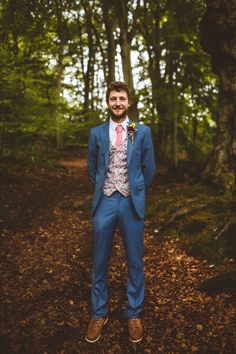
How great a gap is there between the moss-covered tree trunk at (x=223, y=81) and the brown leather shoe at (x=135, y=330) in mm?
4048

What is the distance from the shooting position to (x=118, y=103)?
3.40 metres

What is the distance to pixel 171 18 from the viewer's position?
11.0m

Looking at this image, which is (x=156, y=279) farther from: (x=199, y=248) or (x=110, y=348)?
(x=110, y=348)

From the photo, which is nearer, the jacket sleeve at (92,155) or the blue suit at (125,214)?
the blue suit at (125,214)

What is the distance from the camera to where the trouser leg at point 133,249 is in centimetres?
345

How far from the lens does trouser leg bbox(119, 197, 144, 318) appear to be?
136 inches

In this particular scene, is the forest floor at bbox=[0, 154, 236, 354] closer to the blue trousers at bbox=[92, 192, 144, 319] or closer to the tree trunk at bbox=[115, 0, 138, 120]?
the blue trousers at bbox=[92, 192, 144, 319]

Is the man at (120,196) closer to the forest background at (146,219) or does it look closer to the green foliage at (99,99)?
the forest background at (146,219)

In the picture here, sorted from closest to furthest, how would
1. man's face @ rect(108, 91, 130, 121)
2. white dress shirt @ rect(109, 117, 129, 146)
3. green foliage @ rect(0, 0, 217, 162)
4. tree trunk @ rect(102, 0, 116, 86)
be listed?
man's face @ rect(108, 91, 130, 121) → white dress shirt @ rect(109, 117, 129, 146) → green foliage @ rect(0, 0, 217, 162) → tree trunk @ rect(102, 0, 116, 86)

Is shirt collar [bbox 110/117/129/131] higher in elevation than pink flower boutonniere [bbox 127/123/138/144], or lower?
higher

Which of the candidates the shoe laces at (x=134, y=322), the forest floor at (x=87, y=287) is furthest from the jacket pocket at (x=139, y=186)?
the forest floor at (x=87, y=287)

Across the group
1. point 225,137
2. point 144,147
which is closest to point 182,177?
point 225,137

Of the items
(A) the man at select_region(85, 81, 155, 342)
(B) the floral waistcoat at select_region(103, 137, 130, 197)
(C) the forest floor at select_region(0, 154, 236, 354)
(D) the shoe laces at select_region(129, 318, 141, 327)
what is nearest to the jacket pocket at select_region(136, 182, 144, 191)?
(A) the man at select_region(85, 81, 155, 342)

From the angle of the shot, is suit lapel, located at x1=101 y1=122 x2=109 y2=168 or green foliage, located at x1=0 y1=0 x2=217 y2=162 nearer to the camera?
suit lapel, located at x1=101 y1=122 x2=109 y2=168
